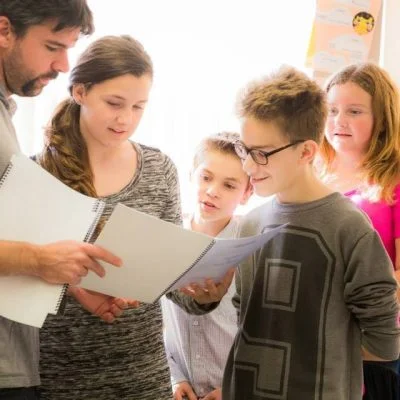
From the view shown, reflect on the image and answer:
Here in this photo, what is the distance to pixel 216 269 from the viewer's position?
120cm

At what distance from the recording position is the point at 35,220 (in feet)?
3.41

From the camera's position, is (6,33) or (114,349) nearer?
(6,33)

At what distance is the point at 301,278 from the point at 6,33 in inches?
30.4

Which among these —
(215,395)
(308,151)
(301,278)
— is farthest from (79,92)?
(215,395)

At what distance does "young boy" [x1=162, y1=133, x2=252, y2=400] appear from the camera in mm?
1666

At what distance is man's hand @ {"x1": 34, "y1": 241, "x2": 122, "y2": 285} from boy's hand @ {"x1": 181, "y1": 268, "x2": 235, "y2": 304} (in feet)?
1.17

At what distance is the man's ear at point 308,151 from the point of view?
1.30 meters

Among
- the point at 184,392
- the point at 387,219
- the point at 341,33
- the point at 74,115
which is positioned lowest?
the point at 184,392

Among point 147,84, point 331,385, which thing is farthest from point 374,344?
point 147,84

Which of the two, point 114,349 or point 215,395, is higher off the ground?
point 114,349

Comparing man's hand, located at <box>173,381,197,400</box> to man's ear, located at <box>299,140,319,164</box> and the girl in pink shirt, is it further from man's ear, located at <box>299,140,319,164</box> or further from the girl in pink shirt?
man's ear, located at <box>299,140,319,164</box>

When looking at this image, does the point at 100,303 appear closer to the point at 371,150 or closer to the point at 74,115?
the point at 74,115

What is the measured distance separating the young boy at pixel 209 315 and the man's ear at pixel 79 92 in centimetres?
48

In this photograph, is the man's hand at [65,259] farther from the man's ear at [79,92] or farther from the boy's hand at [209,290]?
the man's ear at [79,92]
